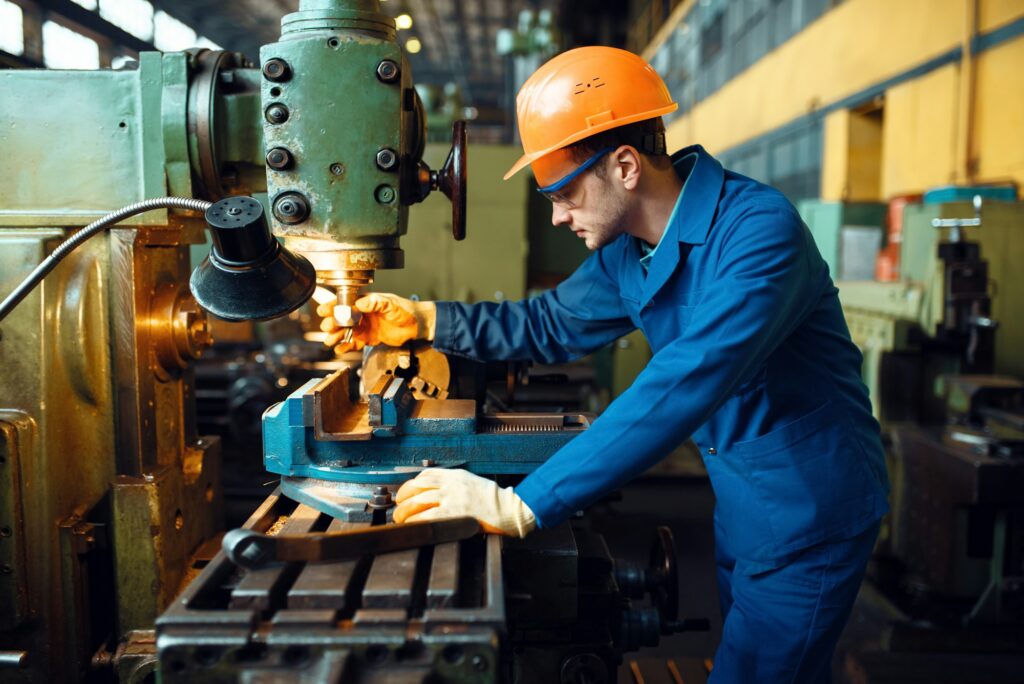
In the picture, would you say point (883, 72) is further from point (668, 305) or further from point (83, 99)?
point (83, 99)

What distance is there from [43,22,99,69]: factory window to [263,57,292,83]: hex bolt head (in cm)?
50

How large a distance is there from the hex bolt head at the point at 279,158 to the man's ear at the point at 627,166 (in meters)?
0.43

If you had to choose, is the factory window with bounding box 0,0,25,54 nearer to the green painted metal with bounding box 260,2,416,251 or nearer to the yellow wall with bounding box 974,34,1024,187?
the green painted metal with bounding box 260,2,416,251

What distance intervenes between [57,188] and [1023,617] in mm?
2415

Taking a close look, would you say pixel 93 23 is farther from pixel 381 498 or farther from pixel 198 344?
pixel 381 498

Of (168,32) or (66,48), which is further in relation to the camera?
(168,32)

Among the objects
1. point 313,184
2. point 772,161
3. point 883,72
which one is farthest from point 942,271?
point 772,161

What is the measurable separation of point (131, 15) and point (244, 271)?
79cm

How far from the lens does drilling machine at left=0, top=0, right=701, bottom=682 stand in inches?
40.2

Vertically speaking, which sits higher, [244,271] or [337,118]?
[337,118]

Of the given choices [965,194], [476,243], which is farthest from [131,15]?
[965,194]

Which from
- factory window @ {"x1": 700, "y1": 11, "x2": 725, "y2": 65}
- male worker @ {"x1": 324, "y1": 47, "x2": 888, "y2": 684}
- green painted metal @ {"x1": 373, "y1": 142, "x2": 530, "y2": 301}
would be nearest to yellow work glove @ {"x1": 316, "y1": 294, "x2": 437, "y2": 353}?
male worker @ {"x1": 324, "y1": 47, "x2": 888, "y2": 684}

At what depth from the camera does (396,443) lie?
109 cm

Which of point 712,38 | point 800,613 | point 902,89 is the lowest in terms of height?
point 800,613
